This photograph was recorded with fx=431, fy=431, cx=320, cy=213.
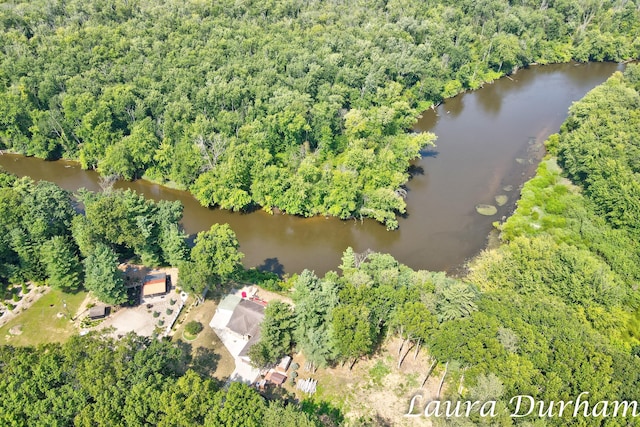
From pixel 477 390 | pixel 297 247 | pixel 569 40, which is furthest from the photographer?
pixel 569 40

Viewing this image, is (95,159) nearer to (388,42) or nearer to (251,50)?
(251,50)

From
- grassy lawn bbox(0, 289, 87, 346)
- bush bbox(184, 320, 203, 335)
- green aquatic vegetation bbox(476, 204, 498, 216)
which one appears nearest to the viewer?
bush bbox(184, 320, 203, 335)

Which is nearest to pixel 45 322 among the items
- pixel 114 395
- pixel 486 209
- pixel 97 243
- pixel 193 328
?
pixel 97 243

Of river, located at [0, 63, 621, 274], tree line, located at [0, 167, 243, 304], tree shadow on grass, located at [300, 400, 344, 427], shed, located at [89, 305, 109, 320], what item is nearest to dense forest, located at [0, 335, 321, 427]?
tree shadow on grass, located at [300, 400, 344, 427]

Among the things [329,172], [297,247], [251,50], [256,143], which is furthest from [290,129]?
[251,50]

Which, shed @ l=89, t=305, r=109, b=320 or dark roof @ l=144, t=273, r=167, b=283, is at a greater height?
dark roof @ l=144, t=273, r=167, b=283

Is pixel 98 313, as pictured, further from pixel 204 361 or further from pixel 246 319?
pixel 246 319

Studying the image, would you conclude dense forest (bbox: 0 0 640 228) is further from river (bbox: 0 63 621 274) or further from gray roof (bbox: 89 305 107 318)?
gray roof (bbox: 89 305 107 318)

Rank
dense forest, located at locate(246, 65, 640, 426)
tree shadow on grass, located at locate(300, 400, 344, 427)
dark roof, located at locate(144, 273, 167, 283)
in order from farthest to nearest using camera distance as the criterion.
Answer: dark roof, located at locate(144, 273, 167, 283)
tree shadow on grass, located at locate(300, 400, 344, 427)
dense forest, located at locate(246, 65, 640, 426)
